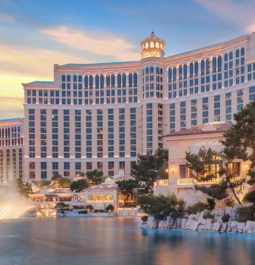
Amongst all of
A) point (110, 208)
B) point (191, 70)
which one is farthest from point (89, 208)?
point (191, 70)

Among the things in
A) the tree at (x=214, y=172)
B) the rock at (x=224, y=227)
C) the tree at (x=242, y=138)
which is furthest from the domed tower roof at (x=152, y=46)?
the rock at (x=224, y=227)

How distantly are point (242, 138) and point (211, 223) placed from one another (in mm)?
7904

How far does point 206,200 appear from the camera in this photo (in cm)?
5075

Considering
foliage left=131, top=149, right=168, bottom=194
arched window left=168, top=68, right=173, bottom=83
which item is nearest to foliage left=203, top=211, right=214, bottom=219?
foliage left=131, top=149, right=168, bottom=194

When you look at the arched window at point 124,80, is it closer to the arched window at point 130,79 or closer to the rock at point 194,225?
the arched window at point 130,79

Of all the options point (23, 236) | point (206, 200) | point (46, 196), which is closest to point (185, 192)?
point (206, 200)

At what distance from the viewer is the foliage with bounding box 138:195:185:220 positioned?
162ft

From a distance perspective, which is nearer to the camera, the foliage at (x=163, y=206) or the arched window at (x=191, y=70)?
the foliage at (x=163, y=206)

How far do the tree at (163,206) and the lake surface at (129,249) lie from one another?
8.85 feet

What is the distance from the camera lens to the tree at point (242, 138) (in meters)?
46.2

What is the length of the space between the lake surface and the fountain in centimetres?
4054

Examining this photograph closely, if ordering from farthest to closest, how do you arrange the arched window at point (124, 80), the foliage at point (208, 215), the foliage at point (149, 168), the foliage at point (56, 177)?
the arched window at point (124, 80) < the foliage at point (56, 177) < the foliage at point (149, 168) < the foliage at point (208, 215)

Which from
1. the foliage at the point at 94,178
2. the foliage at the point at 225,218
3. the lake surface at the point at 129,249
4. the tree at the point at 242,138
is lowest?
the lake surface at the point at 129,249

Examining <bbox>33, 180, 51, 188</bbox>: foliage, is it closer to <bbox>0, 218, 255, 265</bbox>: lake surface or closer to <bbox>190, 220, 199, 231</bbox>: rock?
<bbox>0, 218, 255, 265</bbox>: lake surface
